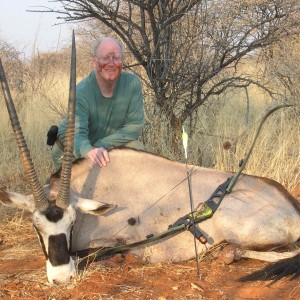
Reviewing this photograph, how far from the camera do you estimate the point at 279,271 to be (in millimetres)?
3311

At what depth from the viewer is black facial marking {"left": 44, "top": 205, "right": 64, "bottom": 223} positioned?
328 centimetres

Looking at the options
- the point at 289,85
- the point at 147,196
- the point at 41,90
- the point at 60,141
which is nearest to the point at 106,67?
the point at 60,141

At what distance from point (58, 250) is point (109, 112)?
1701 millimetres

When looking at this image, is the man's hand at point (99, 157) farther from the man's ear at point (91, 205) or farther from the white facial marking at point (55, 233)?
the white facial marking at point (55, 233)

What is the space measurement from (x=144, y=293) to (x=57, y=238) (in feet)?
2.03

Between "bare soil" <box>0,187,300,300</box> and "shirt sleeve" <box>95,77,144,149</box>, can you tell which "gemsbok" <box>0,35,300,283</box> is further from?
"shirt sleeve" <box>95,77,144,149</box>

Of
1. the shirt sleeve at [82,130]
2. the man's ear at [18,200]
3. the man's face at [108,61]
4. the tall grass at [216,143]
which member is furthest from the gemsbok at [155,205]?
the tall grass at [216,143]

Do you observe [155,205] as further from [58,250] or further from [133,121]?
[133,121]

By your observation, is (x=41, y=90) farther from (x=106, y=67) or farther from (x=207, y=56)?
(x=106, y=67)

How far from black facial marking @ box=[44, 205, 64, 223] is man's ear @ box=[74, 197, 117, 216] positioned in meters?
0.20

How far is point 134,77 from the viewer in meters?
→ 4.73

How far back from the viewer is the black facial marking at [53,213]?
10.8 ft

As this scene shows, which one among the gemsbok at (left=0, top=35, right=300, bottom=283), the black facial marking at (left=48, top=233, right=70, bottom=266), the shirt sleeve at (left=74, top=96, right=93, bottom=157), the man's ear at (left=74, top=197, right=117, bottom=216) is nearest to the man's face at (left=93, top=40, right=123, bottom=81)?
the shirt sleeve at (left=74, top=96, right=93, bottom=157)

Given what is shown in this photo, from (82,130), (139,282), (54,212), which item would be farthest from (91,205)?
(82,130)
